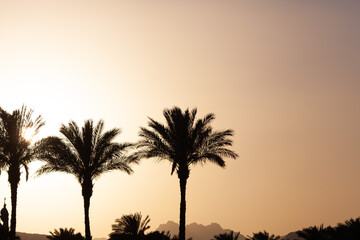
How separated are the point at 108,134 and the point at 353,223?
20.2 meters

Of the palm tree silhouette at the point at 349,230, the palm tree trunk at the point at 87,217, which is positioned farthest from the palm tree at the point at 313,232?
the palm tree trunk at the point at 87,217

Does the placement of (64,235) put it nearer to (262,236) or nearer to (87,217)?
(87,217)

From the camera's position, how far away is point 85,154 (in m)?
44.7

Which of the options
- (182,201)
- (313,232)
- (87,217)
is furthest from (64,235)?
(313,232)

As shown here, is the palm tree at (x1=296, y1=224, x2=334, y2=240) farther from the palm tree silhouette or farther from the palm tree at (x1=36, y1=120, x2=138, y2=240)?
the palm tree at (x1=36, y1=120, x2=138, y2=240)

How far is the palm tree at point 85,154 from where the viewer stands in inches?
1758

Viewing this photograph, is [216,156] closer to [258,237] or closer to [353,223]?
[258,237]

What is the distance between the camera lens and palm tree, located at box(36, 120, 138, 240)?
44656 mm

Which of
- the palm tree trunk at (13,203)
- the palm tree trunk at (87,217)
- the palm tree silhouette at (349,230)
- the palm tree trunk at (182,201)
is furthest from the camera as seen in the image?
the palm tree trunk at (87,217)

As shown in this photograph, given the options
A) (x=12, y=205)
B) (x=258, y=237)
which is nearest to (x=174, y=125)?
(x=258, y=237)

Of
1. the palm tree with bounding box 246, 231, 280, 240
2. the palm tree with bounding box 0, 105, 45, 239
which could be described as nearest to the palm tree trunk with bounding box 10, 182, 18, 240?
the palm tree with bounding box 0, 105, 45, 239

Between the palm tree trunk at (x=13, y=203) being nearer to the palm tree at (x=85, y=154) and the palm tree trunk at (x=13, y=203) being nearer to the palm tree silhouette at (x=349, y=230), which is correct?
the palm tree at (x=85, y=154)

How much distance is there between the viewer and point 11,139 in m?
44.3

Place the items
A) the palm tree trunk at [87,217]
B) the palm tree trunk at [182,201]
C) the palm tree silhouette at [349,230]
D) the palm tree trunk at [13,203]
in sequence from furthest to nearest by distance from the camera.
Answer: the palm tree trunk at [87,217], the palm tree trunk at [13,203], the palm tree trunk at [182,201], the palm tree silhouette at [349,230]
